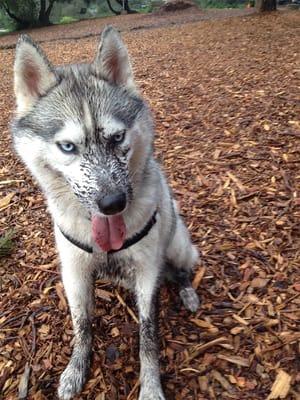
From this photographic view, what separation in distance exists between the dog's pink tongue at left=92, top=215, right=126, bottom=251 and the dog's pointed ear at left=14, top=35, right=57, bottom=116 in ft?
2.39

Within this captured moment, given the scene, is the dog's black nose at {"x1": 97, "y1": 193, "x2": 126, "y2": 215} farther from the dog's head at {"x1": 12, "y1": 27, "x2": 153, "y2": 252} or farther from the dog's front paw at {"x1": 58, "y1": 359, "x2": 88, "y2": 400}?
the dog's front paw at {"x1": 58, "y1": 359, "x2": 88, "y2": 400}

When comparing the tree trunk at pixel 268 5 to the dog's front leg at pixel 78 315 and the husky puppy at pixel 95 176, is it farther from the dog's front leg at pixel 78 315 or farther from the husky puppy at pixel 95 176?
the dog's front leg at pixel 78 315

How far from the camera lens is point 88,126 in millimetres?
2018

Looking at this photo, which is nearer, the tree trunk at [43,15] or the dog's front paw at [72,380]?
the dog's front paw at [72,380]

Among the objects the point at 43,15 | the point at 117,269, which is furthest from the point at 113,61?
the point at 43,15

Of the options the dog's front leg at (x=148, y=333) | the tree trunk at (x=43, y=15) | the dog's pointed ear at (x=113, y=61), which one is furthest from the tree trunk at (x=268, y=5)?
the dog's front leg at (x=148, y=333)

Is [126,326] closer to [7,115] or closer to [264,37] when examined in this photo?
[7,115]

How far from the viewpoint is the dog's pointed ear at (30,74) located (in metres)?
2.10

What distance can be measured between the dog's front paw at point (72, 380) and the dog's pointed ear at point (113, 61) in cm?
168

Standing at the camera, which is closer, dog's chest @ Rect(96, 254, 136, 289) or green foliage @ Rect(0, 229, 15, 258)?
dog's chest @ Rect(96, 254, 136, 289)

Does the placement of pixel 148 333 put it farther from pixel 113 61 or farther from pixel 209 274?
pixel 113 61

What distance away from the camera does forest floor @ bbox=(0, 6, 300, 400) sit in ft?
8.23

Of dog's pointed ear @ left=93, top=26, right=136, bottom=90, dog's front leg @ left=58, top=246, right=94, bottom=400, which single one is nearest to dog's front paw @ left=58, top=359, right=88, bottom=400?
dog's front leg @ left=58, top=246, right=94, bottom=400

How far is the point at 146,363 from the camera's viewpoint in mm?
2469
